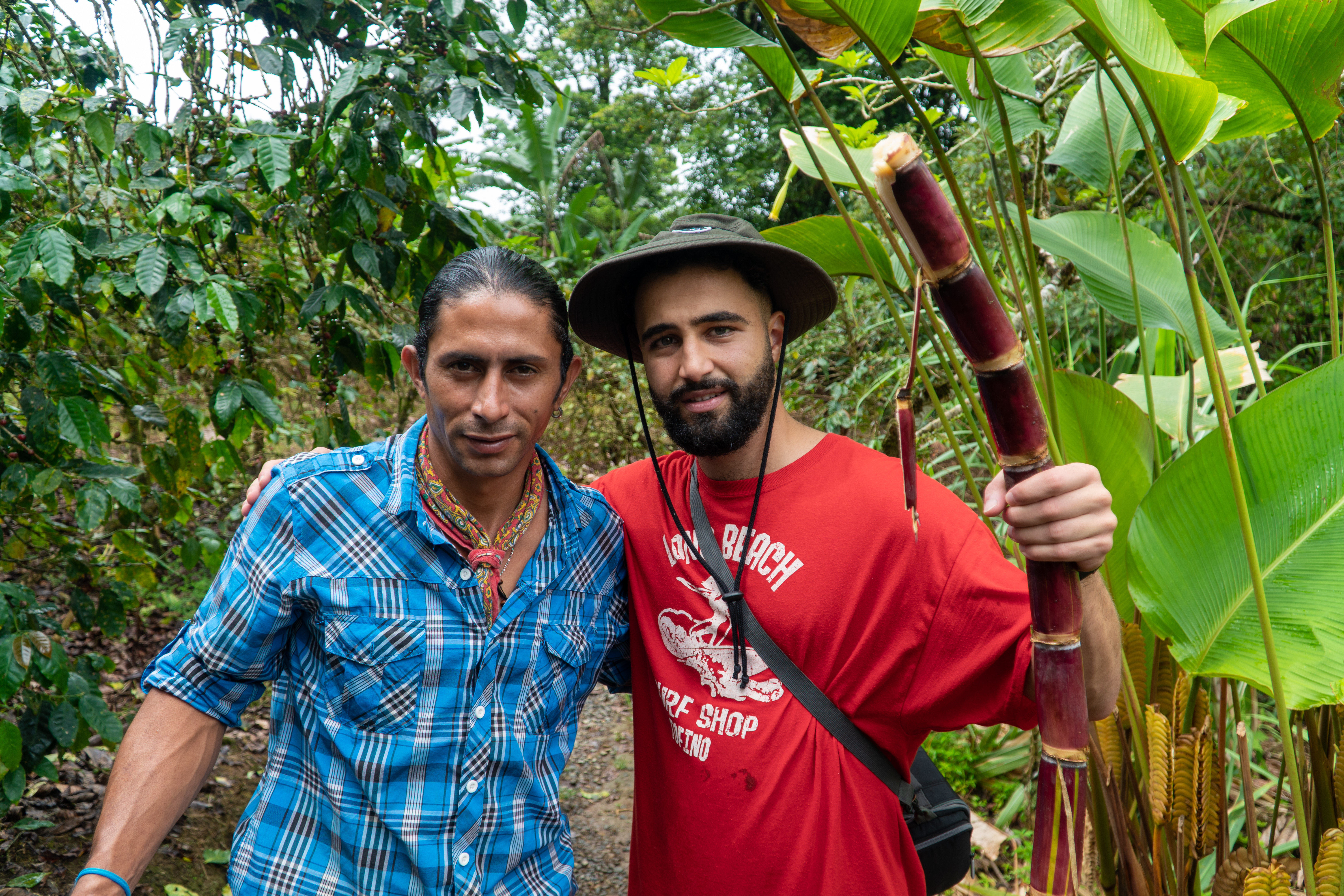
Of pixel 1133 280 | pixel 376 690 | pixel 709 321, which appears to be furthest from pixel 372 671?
pixel 1133 280

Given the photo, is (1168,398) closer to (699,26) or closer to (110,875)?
(699,26)

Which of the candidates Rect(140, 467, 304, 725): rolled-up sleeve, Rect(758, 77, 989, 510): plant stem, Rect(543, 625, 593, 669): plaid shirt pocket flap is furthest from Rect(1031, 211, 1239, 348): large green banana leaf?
Rect(140, 467, 304, 725): rolled-up sleeve

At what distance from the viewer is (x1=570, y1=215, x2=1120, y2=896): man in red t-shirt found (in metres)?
1.45

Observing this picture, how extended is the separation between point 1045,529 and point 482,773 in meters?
1.08

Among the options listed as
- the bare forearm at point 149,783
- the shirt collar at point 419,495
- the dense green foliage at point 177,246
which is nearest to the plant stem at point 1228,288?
the shirt collar at point 419,495

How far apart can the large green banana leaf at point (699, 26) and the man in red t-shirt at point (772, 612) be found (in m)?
0.35

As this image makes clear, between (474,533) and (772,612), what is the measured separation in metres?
0.59

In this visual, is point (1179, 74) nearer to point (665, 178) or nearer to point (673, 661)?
point (673, 661)

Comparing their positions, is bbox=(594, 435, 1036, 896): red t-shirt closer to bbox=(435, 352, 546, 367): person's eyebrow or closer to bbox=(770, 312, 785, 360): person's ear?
bbox=(770, 312, 785, 360): person's ear

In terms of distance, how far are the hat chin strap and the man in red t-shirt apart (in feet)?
0.04

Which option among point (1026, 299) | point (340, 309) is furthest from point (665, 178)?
point (340, 309)

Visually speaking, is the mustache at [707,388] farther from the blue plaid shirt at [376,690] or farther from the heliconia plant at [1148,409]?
the blue plaid shirt at [376,690]

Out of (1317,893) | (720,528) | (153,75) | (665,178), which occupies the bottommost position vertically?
(1317,893)

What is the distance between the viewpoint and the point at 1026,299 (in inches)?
140
